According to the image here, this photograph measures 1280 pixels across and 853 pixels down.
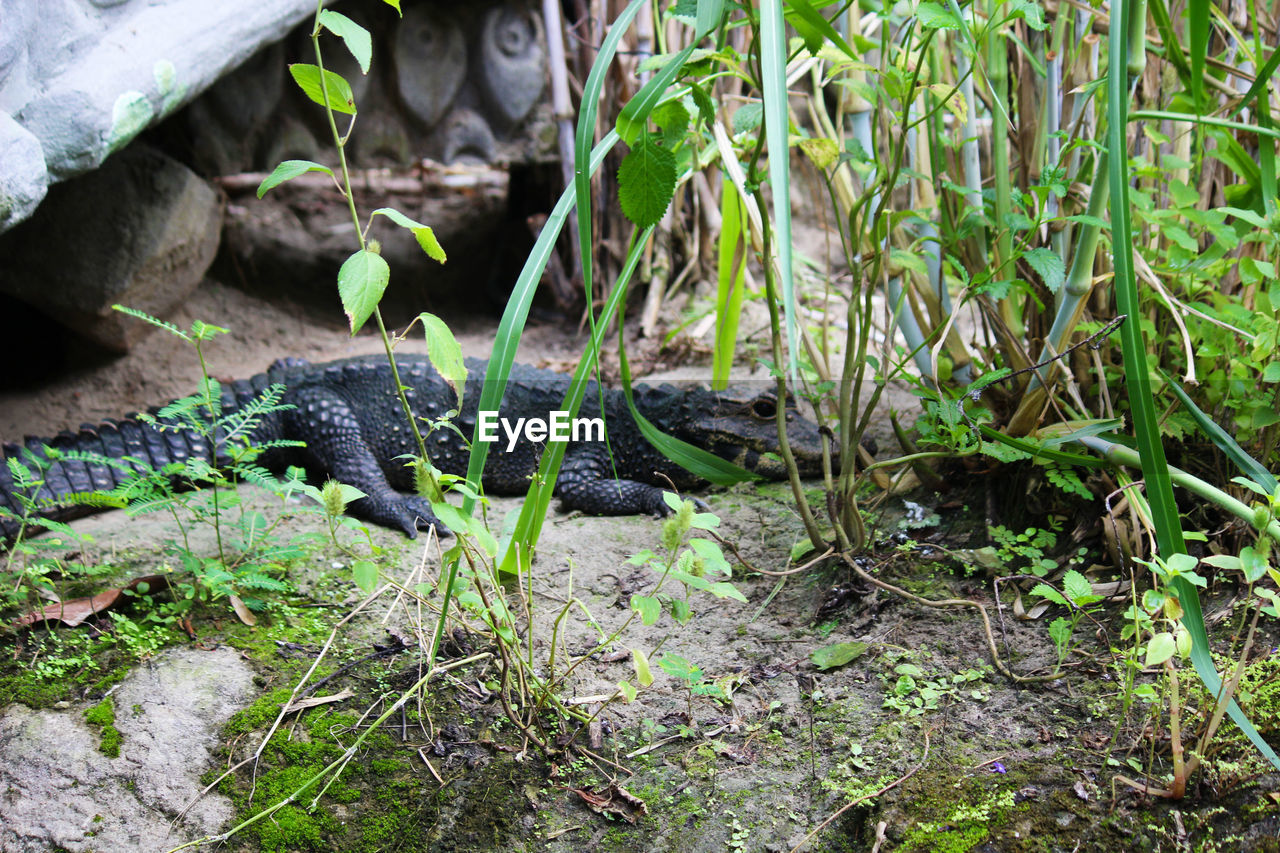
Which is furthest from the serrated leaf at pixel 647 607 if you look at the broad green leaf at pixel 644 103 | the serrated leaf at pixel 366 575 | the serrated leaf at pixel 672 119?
the serrated leaf at pixel 672 119

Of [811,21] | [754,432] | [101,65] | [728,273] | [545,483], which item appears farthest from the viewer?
[754,432]

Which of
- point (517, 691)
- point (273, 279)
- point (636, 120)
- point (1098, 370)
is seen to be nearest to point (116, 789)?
point (517, 691)

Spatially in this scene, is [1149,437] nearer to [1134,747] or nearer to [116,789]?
[1134,747]

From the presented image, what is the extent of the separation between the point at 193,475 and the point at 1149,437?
202 cm

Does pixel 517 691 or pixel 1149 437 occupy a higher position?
pixel 1149 437

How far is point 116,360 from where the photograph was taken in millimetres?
4328

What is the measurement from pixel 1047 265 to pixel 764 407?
5.70 ft

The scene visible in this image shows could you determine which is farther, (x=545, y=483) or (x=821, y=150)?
(x=821, y=150)

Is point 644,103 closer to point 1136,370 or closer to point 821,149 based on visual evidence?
point 821,149

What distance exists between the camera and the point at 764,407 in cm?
351

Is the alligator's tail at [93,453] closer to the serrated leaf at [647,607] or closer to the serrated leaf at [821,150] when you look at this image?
the serrated leaf at [647,607]

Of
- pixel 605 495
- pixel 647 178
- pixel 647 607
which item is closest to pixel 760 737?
pixel 647 607

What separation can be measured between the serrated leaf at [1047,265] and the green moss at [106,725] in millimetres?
2092

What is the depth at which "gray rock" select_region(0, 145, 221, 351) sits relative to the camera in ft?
12.3
